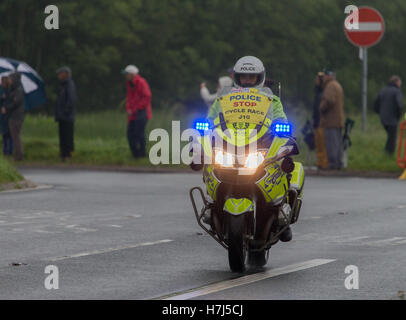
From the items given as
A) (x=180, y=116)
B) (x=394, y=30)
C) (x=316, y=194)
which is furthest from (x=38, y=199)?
(x=394, y=30)

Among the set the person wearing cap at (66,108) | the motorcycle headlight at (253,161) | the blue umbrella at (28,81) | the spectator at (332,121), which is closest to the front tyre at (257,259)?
the motorcycle headlight at (253,161)

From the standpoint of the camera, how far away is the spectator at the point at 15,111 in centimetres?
2741

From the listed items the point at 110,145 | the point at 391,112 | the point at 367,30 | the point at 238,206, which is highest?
the point at 367,30

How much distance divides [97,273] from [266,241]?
1.46m

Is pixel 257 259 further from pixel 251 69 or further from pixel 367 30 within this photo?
pixel 367 30

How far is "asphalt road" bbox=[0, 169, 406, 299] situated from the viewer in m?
9.90

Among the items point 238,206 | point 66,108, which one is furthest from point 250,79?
point 66,108

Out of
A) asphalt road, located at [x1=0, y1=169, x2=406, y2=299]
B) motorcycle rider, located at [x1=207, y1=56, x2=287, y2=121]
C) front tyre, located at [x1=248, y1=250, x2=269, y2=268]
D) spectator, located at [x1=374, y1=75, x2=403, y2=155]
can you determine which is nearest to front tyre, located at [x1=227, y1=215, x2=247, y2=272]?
asphalt road, located at [x1=0, y1=169, x2=406, y2=299]

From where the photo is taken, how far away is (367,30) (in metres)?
27.7

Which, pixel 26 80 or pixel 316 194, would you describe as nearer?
pixel 316 194

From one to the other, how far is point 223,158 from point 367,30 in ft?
57.3

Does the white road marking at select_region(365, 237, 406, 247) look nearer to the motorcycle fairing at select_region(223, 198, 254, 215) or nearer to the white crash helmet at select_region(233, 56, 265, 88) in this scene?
the white crash helmet at select_region(233, 56, 265, 88)

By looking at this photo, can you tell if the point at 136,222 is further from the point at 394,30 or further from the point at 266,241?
the point at 394,30
